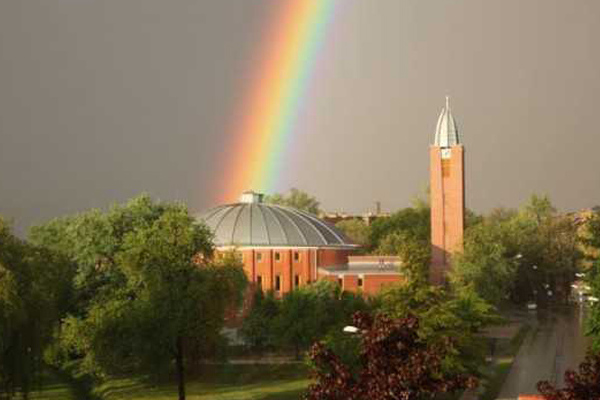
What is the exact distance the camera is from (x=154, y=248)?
35.9 meters

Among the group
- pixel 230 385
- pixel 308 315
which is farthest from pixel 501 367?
pixel 230 385

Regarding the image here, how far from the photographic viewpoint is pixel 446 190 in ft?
290

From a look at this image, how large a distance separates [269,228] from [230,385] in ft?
111

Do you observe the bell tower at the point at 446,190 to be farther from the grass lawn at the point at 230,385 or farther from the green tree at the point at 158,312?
the green tree at the point at 158,312

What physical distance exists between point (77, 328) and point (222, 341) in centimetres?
675

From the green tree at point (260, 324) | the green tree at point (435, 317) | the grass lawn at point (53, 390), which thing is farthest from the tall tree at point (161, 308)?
the green tree at point (260, 324)

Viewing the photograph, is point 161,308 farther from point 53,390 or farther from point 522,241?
point 522,241

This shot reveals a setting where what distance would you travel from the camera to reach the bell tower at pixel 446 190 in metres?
87.2

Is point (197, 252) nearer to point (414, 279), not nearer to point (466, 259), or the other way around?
point (414, 279)

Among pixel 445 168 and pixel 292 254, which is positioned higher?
pixel 445 168

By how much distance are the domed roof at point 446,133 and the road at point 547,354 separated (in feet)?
72.4

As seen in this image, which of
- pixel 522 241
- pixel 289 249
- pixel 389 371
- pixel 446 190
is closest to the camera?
pixel 389 371

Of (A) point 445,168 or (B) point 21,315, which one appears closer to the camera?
(B) point 21,315

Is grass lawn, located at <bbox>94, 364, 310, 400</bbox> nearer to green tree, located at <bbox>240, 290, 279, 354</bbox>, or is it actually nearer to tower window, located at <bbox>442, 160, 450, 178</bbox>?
green tree, located at <bbox>240, 290, 279, 354</bbox>
